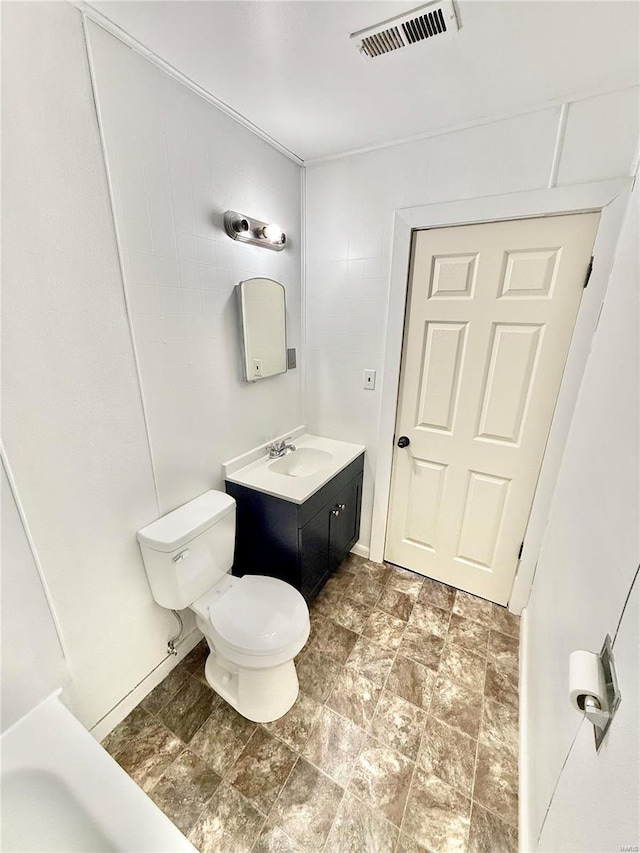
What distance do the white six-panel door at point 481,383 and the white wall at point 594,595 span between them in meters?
0.19

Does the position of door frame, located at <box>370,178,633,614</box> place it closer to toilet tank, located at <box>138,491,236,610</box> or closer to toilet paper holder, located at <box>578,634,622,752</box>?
toilet tank, located at <box>138,491,236,610</box>

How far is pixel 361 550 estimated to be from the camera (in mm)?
2258

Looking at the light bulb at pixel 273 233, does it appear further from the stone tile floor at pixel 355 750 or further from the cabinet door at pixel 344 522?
the stone tile floor at pixel 355 750

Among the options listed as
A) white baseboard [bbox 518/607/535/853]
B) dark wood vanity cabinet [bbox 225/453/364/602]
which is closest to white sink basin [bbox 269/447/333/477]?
dark wood vanity cabinet [bbox 225/453/364/602]

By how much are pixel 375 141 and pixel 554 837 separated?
238cm

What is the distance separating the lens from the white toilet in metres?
1.27

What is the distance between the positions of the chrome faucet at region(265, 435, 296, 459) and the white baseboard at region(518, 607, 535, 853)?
4.71ft

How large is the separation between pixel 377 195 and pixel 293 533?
165cm

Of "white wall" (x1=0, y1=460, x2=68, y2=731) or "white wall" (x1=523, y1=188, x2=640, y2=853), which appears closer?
"white wall" (x1=523, y1=188, x2=640, y2=853)

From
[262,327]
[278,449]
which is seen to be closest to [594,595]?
[278,449]

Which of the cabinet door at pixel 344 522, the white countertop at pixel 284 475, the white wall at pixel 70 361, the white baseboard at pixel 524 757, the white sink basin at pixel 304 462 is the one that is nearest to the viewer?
the white wall at pixel 70 361

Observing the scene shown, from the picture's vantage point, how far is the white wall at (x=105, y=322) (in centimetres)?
91

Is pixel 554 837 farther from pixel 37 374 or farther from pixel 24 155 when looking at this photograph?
pixel 24 155

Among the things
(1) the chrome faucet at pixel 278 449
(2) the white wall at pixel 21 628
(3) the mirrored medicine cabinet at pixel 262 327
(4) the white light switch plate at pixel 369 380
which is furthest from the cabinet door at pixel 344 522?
(2) the white wall at pixel 21 628
